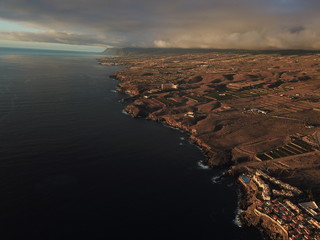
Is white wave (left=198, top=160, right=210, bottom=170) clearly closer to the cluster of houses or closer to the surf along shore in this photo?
the surf along shore

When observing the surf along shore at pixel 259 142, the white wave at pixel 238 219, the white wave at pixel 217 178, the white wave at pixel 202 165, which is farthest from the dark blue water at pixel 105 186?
the surf along shore at pixel 259 142

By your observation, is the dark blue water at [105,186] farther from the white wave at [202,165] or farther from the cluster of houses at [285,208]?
the cluster of houses at [285,208]

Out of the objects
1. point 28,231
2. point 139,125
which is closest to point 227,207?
point 28,231

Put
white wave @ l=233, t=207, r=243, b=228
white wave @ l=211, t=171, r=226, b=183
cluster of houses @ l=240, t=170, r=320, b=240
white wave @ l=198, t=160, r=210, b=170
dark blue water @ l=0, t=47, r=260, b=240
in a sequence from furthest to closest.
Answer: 1. white wave @ l=198, t=160, r=210, b=170
2. white wave @ l=211, t=171, r=226, b=183
3. white wave @ l=233, t=207, r=243, b=228
4. dark blue water @ l=0, t=47, r=260, b=240
5. cluster of houses @ l=240, t=170, r=320, b=240

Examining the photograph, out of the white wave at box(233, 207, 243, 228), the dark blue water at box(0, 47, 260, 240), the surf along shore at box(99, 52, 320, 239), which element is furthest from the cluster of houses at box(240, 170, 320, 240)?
the dark blue water at box(0, 47, 260, 240)

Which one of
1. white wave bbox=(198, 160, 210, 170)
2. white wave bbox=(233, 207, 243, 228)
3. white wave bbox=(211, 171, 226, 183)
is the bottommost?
white wave bbox=(198, 160, 210, 170)
